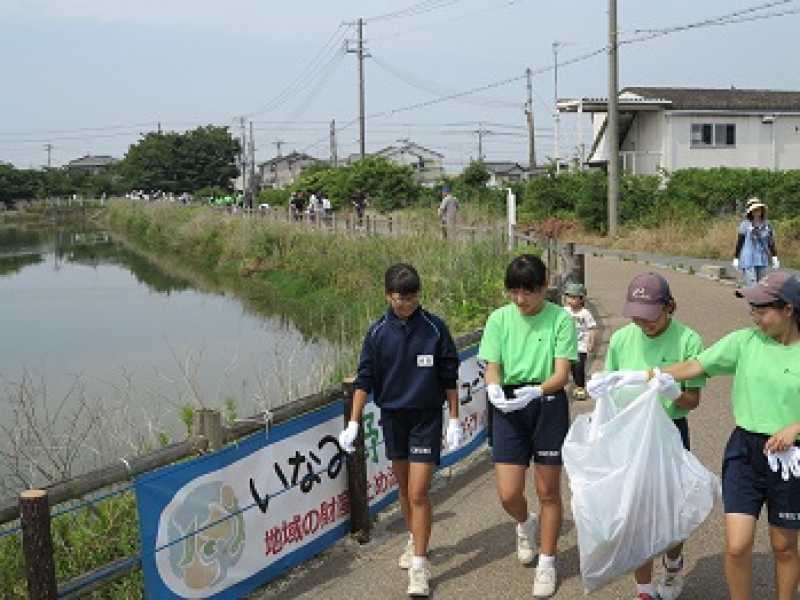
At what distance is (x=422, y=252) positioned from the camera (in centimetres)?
1661

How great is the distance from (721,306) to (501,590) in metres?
10.1

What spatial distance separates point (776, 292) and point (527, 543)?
1990mm

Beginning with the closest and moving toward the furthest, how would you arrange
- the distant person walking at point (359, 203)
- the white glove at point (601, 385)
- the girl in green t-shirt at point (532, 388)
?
the white glove at point (601, 385), the girl in green t-shirt at point (532, 388), the distant person walking at point (359, 203)

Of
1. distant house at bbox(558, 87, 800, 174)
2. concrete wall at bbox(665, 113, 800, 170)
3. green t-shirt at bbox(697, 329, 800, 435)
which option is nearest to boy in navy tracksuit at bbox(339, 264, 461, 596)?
green t-shirt at bbox(697, 329, 800, 435)

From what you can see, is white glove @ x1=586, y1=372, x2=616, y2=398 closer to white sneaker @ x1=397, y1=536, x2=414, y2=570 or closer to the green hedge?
white sneaker @ x1=397, y1=536, x2=414, y2=570

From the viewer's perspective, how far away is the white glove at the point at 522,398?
13.6ft

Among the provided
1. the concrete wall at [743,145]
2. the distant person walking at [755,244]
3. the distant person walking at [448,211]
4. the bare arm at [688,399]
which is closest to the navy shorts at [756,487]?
the bare arm at [688,399]

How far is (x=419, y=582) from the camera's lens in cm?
438

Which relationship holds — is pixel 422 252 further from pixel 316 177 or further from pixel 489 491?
pixel 316 177

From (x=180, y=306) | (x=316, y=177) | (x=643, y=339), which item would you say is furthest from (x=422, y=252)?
(x=316, y=177)

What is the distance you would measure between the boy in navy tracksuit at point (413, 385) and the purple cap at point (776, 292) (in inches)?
60.1

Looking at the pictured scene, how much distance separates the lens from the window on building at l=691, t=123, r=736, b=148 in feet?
113

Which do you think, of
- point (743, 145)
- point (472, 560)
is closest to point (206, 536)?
point (472, 560)

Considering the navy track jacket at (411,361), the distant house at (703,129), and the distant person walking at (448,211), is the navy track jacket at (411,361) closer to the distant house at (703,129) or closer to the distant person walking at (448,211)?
the distant person walking at (448,211)
